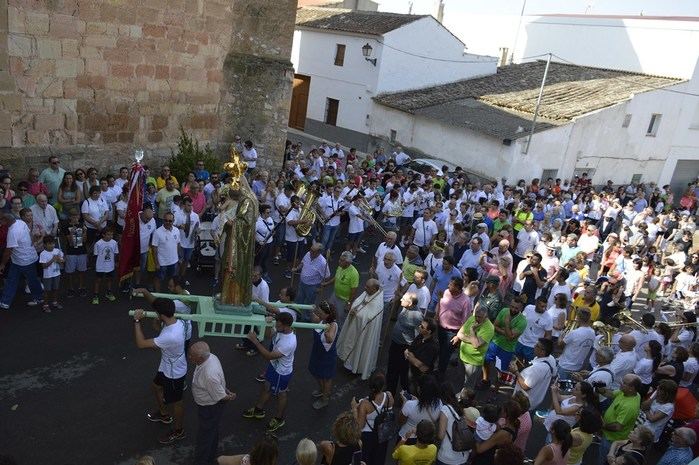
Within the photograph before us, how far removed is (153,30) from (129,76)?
3.86ft

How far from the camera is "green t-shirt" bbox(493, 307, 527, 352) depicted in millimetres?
7379

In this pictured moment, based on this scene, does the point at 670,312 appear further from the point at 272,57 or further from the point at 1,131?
the point at 1,131

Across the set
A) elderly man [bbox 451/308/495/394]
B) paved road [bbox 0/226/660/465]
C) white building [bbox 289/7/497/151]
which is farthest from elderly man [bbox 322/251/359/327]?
white building [bbox 289/7/497/151]

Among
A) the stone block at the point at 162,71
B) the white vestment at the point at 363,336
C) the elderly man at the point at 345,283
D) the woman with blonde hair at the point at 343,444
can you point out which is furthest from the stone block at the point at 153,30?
the woman with blonde hair at the point at 343,444

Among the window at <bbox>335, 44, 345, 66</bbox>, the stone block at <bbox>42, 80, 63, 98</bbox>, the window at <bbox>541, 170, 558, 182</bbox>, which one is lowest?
the window at <bbox>541, 170, 558, 182</bbox>

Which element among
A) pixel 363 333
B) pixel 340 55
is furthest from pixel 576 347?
pixel 340 55

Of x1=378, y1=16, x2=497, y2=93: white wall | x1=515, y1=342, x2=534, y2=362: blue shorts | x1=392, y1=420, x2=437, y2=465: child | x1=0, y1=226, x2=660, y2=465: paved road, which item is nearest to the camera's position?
x1=392, y1=420, x2=437, y2=465: child

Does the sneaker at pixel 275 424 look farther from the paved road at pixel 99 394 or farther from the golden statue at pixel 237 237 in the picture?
the golden statue at pixel 237 237

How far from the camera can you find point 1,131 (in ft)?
33.6

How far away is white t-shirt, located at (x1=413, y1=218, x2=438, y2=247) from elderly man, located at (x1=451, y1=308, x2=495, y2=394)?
403cm

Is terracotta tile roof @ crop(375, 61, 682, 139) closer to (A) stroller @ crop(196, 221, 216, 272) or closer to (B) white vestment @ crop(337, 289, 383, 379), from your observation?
(A) stroller @ crop(196, 221, 216, 272)

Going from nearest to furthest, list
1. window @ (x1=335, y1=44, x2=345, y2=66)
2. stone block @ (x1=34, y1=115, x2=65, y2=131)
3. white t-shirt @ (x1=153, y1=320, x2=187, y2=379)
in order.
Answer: white t-shirt @ (x1=153, y1=320, x2=187, y2=379) → stone block @ (x1=34, y1=115, x2=65, y2=131) → window @ (x1=335, y1=44, x2=345, y2=66)

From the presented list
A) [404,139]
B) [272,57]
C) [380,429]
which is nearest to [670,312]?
[380,429]

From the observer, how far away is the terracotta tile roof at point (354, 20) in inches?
981
